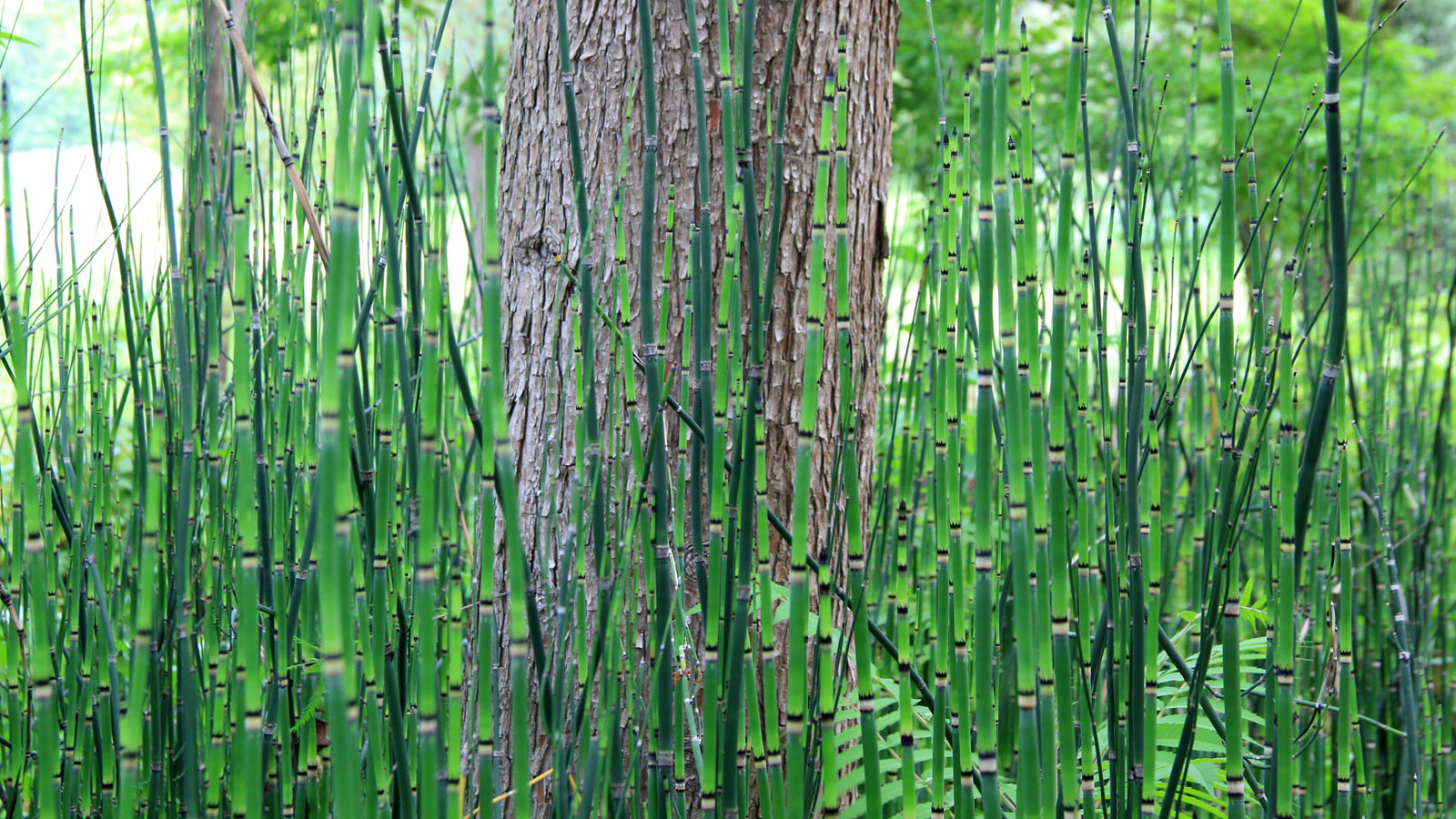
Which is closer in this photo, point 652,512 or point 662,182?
point 652,512

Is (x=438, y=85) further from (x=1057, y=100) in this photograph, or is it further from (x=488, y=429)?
(x=488, y=429)

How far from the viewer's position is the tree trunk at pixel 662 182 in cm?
116

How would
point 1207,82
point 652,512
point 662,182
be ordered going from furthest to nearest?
point 1207,82 → point 662,182 → point 652,512

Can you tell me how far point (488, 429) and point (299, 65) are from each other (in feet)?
13.4

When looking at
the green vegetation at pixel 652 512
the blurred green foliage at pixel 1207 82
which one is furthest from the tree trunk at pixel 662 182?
the blurred green foliage at pixel 1207 82

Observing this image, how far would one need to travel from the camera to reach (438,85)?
443 centimetres

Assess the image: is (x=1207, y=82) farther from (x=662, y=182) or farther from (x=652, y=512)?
(x=652, y=512)

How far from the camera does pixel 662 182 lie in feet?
3.80

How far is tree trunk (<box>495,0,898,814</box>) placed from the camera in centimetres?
116

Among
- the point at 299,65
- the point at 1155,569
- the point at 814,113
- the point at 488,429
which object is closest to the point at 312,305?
the point at 488,429

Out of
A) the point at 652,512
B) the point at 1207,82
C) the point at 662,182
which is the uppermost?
the point at 1207,82

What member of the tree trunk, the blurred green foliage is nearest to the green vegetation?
the tree trunk

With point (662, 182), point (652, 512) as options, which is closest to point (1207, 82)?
point (662, 182)

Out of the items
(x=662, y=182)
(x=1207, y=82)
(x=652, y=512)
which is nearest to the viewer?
(x=652, y=512)
